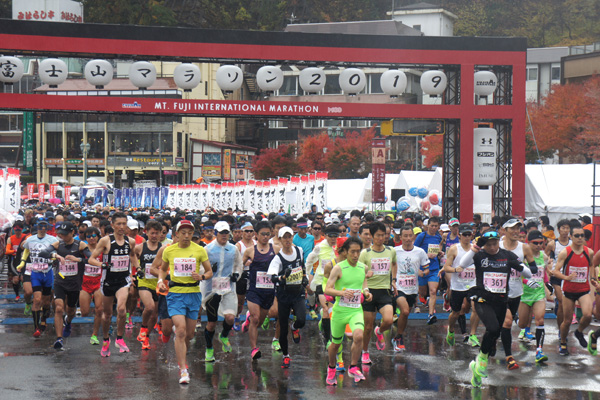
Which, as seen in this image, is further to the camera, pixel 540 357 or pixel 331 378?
pixel 540 357

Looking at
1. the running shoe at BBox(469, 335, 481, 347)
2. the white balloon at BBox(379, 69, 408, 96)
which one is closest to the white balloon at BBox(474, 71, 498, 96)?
the white balloon at BBox(379, 69, 408, 96)

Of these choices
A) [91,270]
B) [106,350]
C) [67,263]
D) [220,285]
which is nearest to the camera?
[220,285]

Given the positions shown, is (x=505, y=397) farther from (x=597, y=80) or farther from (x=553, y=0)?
(x=553, y=0)

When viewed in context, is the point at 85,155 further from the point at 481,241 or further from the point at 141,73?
the point at 481,241

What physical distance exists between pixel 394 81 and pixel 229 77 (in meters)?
5.28

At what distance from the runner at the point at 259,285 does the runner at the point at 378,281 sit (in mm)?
1376

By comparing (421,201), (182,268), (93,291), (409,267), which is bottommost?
(93,291)

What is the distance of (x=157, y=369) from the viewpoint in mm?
10422

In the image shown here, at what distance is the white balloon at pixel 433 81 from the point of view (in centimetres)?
2492

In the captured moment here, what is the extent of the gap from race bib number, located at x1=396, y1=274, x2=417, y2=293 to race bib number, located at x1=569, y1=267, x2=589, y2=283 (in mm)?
2433

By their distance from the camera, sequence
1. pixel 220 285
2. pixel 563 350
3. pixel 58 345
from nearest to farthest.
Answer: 1. pixel 220 285
2. pixel 563 350
3. pixel 58 345

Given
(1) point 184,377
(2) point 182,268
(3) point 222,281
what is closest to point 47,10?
(3) point 222,281

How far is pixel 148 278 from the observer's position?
12023 millimetres

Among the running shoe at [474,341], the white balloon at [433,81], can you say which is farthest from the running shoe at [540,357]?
the white balloon at [433,81]
